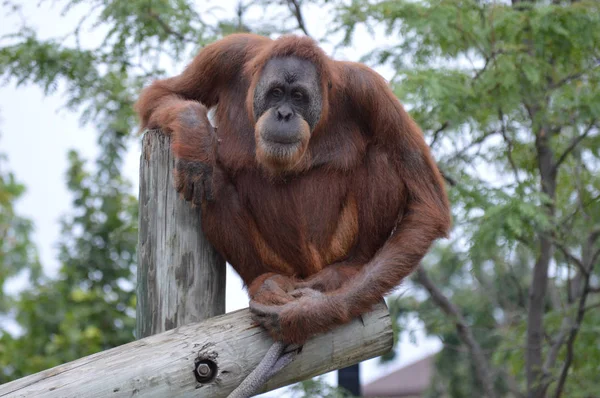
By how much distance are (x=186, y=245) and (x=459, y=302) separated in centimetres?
844

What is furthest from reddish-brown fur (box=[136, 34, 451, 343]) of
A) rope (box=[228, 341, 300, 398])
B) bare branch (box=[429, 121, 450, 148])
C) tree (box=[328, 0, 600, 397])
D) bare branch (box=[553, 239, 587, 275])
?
bare branch (box=[553, 239, 587, 275])

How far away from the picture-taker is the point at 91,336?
30.0 feet

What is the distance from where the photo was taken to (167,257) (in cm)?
394

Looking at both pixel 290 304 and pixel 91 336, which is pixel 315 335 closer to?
pixel 290 304

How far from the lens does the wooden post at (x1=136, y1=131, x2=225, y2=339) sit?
12.8ft

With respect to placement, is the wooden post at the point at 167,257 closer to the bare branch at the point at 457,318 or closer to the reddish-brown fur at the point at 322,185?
the reddish-brown fur at the point at 322,185

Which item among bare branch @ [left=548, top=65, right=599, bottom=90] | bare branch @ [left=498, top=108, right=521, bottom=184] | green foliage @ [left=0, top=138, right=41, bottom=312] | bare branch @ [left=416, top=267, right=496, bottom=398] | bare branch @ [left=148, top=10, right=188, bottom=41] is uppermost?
green foliage @ [left=0, top=138, right=41, bottom=312]

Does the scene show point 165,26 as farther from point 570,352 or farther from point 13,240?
point 13,240

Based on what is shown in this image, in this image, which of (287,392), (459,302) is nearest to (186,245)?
(287,392)

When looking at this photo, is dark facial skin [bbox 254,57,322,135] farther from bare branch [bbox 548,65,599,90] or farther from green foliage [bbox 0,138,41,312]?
green foliage [bbox 0,138,41,312]

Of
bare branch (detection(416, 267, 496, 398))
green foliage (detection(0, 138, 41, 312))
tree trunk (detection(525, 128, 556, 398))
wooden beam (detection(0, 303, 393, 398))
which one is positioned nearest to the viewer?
wooden beam (detection(0, 303, 393, 398))

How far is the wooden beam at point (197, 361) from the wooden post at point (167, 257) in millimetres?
269

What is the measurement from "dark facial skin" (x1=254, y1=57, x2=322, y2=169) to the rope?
96 centimetres

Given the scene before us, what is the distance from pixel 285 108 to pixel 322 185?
489 mm
